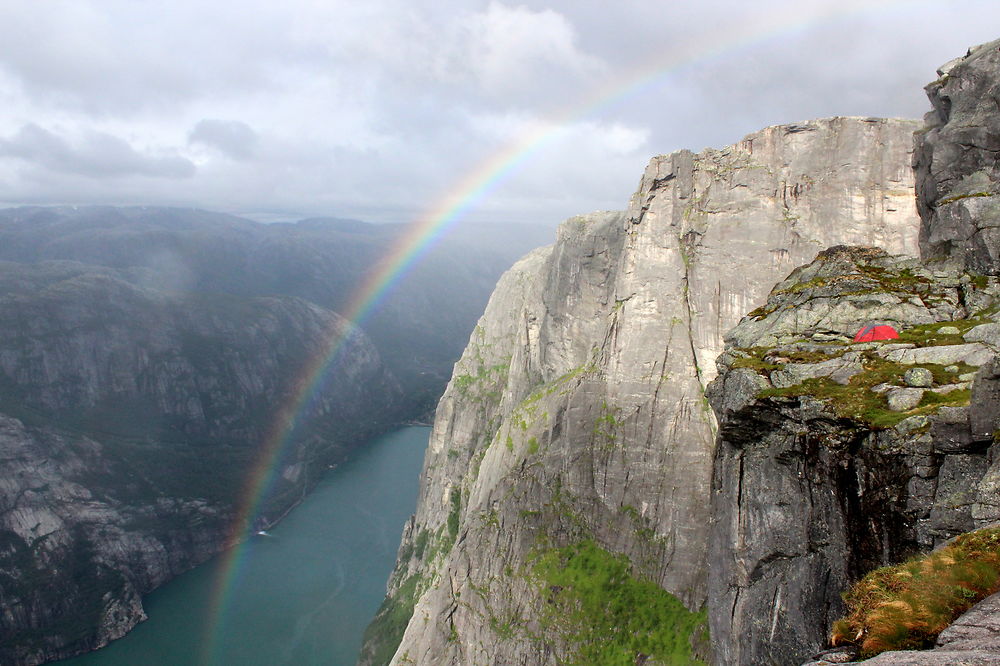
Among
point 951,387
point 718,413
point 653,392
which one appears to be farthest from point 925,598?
point 653,392

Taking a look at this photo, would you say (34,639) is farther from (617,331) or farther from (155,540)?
(617,331)

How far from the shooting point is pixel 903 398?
1730 centimetres

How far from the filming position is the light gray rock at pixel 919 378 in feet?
58.2

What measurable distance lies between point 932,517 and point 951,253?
13217mm

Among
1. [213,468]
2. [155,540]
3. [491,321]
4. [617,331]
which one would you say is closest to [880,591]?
[617,331]

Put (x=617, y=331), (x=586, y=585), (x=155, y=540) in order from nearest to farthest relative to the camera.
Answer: (x=586, y=585), (x=617, y=331), (x=155, y=540)

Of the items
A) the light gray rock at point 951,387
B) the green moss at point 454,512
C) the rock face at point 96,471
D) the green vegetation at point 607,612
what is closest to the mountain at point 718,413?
the light gray rock at point 951,387

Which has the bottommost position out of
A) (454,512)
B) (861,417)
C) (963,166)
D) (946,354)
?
(454,512)

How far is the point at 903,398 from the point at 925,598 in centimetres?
797

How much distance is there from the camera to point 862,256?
27.8 meters

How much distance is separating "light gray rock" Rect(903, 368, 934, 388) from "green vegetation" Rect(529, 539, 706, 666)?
36164 millimetres

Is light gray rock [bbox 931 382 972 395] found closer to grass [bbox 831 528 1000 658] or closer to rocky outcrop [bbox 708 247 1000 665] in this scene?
rocky outcrop [bbox 708 247 1000 665]

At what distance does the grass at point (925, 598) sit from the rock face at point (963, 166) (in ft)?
48.7

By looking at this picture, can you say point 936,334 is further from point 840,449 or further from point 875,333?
point 840,449
